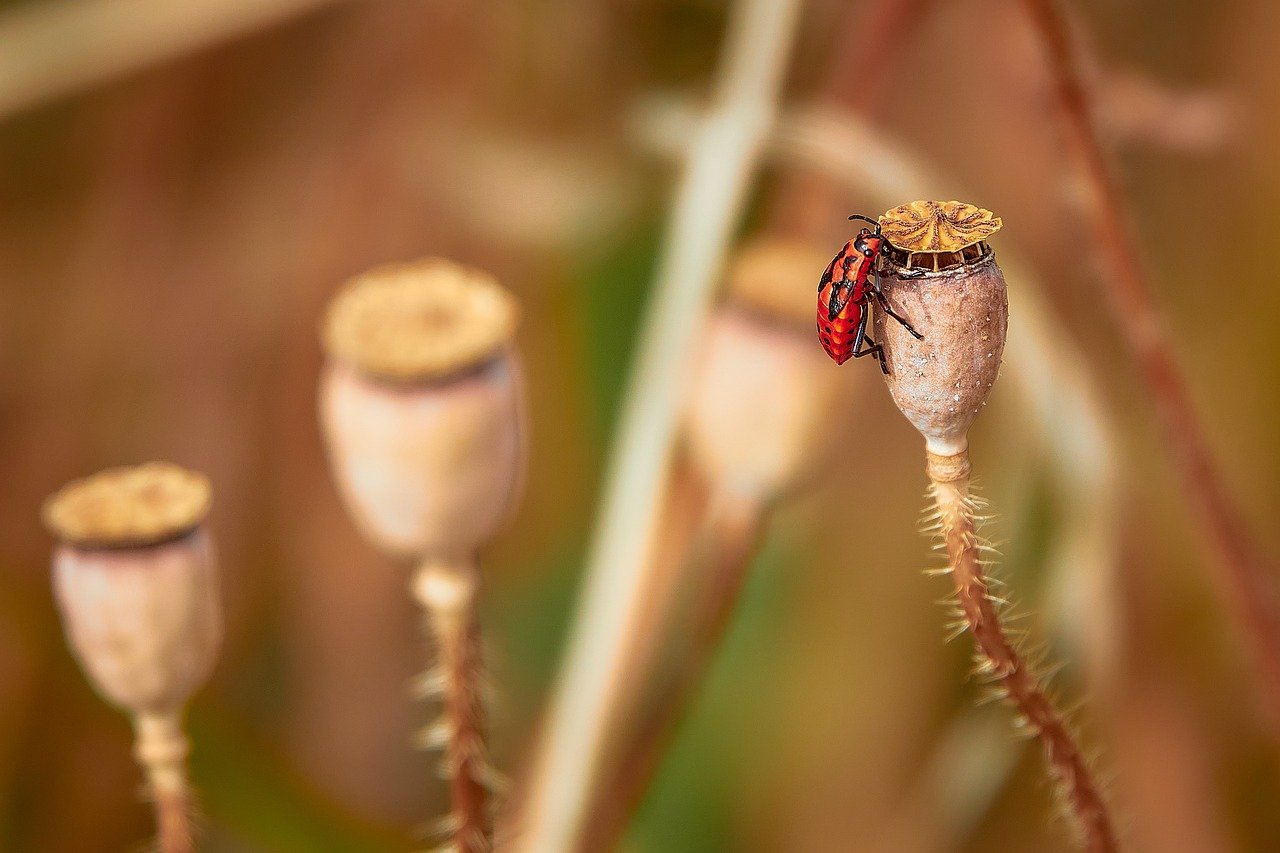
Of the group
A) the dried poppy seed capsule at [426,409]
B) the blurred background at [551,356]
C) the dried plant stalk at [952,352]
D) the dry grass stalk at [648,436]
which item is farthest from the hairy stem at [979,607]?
the blurred background at [551,356]

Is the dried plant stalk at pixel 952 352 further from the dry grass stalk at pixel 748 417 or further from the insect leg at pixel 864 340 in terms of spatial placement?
the dry grass stalk at pixel 748 417

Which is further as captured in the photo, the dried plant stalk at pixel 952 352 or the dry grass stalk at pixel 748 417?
the dry grass stalk at pixel 748 417

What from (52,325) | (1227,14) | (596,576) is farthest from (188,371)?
(1227,14)

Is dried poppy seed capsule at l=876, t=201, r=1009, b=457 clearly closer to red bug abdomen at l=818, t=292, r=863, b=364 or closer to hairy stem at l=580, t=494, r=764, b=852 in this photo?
red bug abdomen at l=818, t=292, r=863, b=364

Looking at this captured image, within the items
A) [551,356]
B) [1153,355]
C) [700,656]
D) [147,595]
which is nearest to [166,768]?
[147,595]

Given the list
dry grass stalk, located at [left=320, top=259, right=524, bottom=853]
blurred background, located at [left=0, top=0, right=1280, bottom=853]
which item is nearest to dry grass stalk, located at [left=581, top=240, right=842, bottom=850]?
dry grass stalk, located at [left=320, top=259, right=524, bottom=853]

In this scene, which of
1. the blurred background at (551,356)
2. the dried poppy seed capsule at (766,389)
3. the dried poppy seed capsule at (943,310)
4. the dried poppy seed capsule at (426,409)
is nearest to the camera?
the dried poppy seed capsule at (943,310)
